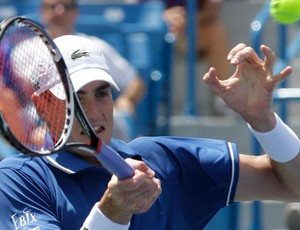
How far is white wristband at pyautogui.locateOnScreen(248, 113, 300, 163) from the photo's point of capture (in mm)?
3400

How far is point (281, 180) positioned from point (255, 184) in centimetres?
10

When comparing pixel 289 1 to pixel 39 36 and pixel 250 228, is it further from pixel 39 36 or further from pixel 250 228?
pixel 250 228

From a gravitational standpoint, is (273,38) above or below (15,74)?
below

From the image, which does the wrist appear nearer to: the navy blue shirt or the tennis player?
the tennis player

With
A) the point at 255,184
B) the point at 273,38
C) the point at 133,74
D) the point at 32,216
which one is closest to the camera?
the point at 32,216

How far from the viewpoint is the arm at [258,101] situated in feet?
10.8

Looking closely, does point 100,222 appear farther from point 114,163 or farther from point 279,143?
point 279,143

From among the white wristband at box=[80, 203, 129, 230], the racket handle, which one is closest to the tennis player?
the white wristband at box=[80, 203, 129, 230]

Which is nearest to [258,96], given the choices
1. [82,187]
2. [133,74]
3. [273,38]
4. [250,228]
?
[82,187]

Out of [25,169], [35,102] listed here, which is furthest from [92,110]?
[25,169]

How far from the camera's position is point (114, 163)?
275 centimetres

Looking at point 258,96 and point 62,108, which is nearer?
point 62,108

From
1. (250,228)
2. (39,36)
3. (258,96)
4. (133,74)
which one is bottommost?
(250,228)

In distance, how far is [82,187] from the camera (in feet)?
10.8
